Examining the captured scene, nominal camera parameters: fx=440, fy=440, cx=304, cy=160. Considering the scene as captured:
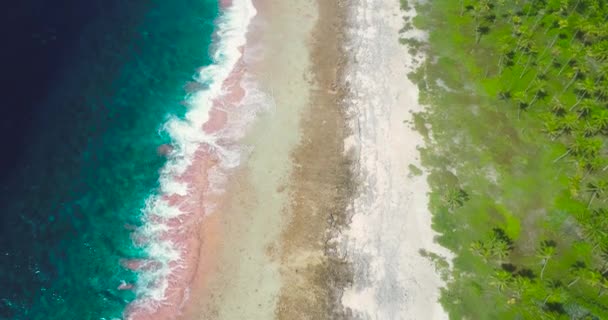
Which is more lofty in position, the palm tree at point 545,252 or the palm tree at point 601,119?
the palm tree at point 601,119

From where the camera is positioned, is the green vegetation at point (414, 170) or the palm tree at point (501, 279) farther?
the green vegetation at point (414, 170)

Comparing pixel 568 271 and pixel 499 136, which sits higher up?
pixel 499 136

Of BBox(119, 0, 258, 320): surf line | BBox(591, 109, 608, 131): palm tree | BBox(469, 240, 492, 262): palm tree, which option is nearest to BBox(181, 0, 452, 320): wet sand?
BBox(119, 0, 258, 320): surf line

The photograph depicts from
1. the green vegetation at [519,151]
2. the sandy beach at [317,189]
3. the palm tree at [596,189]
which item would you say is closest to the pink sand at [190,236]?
the sandy beach at [317,189]

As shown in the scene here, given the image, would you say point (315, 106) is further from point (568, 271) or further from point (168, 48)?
point (568, 271)

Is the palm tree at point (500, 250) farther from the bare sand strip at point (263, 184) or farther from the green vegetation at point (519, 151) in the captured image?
the bare sand strip at point (263, 184)

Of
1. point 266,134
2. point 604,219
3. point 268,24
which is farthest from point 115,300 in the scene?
point 604,219

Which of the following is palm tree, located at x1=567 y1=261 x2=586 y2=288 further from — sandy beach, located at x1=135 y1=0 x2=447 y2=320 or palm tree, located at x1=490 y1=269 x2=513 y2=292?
sandy beach, located at x1=135 y1=0 x2=447 y2=320
